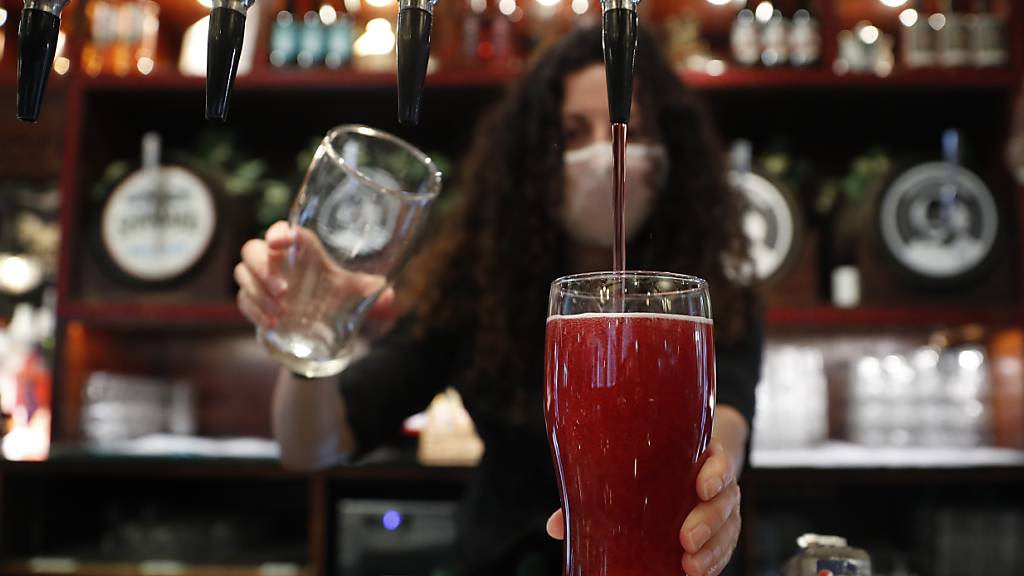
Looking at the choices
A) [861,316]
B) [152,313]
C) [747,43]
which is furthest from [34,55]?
[747,43]

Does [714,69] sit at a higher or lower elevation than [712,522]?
higher

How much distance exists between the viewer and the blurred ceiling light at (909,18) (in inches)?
109

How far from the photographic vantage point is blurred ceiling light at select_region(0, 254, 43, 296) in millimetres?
3027

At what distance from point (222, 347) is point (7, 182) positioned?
0.91 m

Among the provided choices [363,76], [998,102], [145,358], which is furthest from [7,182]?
[998,102]

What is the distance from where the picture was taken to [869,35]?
2873 millimetres

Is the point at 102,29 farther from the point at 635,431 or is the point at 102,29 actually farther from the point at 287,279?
the point at 635,431

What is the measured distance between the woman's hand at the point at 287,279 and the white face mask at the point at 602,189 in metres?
0.42

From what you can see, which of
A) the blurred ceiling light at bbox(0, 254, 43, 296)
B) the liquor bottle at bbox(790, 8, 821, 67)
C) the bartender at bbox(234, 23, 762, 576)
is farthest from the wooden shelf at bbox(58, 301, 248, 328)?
the liquor bottle at bbox(790, 8, 821, 67)

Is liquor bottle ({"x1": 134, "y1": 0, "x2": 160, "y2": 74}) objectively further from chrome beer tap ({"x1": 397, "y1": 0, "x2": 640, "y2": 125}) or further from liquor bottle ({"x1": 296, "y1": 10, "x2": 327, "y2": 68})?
chrome beer tap ({"x1": 397, "y1": 0, "x2": 640, "y2": 125})

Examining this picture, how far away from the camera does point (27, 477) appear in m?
2.46

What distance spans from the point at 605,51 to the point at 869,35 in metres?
2.68

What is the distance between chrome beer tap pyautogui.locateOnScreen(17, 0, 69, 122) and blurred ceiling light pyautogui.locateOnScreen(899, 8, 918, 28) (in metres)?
2.73

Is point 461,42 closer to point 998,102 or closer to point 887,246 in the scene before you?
point 887,246
